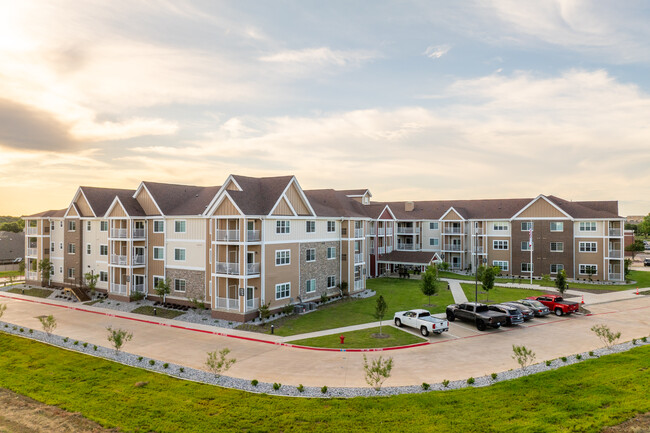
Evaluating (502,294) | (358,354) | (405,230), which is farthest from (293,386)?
(405,230)

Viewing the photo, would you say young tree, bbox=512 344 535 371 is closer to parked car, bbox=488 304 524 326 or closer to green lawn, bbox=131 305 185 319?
parked car, bbox=488 304 524 326

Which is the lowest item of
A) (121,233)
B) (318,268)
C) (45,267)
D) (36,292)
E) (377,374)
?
(36,292)

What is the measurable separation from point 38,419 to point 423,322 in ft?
72.3

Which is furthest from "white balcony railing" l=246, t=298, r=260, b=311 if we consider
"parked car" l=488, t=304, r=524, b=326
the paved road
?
"parked car" l=488, t=304, r=524, b=326

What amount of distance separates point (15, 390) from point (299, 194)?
1004 inches

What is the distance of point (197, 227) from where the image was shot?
3806cm

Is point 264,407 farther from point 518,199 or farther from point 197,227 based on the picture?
point 518,199

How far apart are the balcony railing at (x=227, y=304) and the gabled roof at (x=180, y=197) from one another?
386 inches

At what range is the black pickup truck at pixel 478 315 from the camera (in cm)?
2905

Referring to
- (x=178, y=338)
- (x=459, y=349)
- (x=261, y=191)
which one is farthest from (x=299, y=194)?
(x=459, y=349)

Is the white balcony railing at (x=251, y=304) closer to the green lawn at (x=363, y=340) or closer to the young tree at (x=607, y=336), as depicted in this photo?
the green lawn at (x=363, y=340)

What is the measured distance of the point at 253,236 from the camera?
33281 millimetres

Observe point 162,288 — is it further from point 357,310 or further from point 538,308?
point 538,308

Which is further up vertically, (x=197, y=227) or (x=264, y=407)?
(x=197, y=227)
